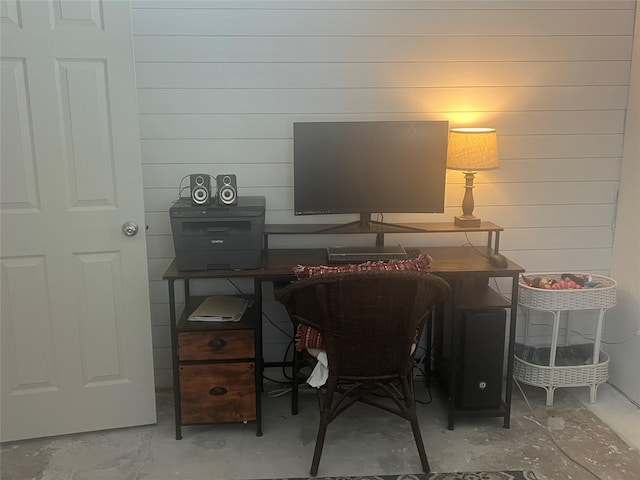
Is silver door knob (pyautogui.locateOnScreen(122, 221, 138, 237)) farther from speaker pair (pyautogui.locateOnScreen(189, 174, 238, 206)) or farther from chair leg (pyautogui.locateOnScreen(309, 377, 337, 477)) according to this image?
chair leg (pyautogui.locateOnScreen(309, 377, 337, 477))

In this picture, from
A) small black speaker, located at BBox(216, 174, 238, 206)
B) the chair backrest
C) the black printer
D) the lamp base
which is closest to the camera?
the chair backrest

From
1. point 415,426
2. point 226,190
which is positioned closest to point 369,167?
point 226,190

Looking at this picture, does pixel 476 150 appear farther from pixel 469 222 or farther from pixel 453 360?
pixel 453 360

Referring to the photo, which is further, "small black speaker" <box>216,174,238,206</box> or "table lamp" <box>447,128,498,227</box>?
"table lamp" <box>447,128,498,227</box>

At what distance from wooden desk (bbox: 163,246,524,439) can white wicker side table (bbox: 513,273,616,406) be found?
0.20 m

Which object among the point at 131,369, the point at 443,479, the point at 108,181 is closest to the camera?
the point at 443,479

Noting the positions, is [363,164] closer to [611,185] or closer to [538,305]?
[538,305]

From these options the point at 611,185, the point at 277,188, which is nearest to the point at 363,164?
the point at 277,188

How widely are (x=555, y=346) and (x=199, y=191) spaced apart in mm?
1800

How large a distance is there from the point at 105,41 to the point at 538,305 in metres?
2.21

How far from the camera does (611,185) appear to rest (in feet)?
10.4

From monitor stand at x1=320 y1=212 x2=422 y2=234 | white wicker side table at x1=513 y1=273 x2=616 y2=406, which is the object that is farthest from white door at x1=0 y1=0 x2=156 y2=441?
white wicker side table at x1=513 y1=273 x2=616 y2=406

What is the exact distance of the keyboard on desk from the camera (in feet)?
8.93

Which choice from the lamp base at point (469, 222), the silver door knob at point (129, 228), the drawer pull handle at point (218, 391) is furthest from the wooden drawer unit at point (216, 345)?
the lamp base at point (469, 222)
